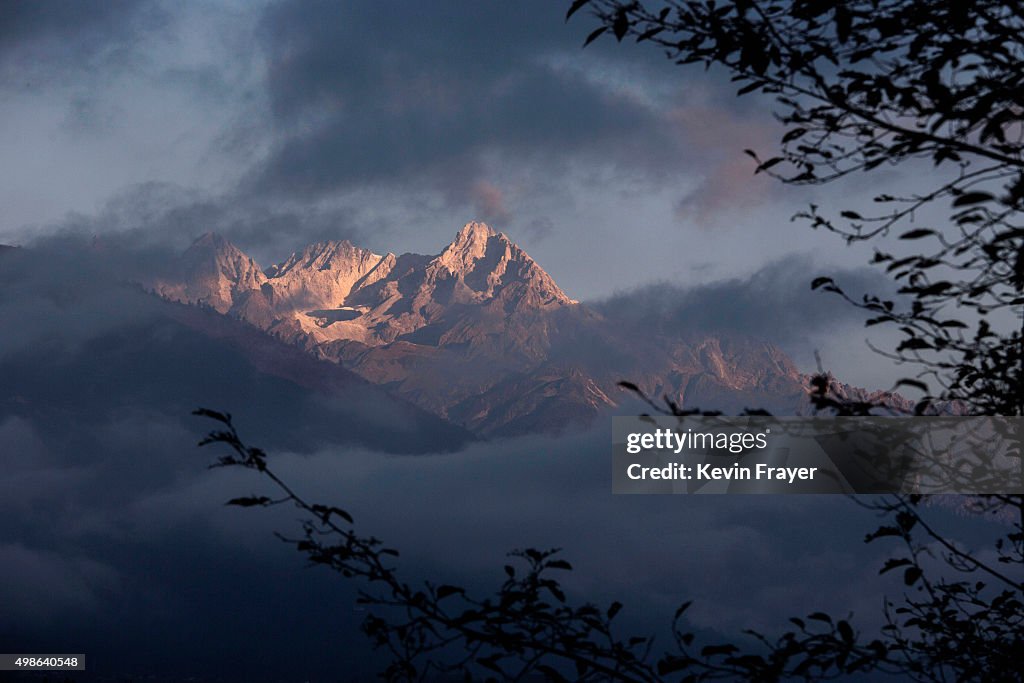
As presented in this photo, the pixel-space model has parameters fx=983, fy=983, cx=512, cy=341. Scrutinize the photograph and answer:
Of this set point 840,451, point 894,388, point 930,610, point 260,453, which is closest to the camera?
point 894,388

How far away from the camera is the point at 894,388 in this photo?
5359 mm

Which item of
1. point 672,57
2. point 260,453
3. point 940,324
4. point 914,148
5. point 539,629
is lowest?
point 539,629

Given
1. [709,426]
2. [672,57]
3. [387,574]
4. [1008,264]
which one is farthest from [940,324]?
[387,574]

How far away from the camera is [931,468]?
6.97m

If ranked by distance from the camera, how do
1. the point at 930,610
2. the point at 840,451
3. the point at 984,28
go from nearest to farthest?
the point at 984,28 < the point at 840,451 < the point at 930,610

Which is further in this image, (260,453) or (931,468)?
(931,468)

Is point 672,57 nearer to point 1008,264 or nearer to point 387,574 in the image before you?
point 1008,264

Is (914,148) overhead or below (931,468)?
overhead

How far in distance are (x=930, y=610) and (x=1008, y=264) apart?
9.22 feet

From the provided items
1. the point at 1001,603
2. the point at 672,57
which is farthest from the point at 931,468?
the point at 672,57

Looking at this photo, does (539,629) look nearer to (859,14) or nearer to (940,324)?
(940,324)

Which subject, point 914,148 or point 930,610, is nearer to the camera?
point 914,148

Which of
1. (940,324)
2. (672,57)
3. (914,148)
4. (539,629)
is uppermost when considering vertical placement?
(672,57)

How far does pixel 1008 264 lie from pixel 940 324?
1.82 feet
